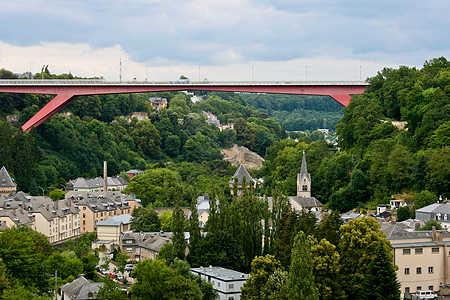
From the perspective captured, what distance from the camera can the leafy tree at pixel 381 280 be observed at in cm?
3953

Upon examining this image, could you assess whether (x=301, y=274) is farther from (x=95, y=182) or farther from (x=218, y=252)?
(x=95, y=182)

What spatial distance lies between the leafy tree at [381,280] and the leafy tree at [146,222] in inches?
1067

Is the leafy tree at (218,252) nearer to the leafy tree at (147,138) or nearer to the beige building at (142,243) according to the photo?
the beige building at (142,243)

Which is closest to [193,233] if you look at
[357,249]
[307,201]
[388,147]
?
[357,249]

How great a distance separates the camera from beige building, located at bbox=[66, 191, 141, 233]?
70.9 m

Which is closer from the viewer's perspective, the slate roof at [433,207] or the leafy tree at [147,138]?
the slate roof at [433,207]

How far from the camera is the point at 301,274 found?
3888cm

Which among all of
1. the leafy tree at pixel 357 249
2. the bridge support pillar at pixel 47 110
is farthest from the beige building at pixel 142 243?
the bridge support pillar at pixel 47 110

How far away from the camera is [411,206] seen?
55.6m

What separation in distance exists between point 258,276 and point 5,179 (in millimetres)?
38515

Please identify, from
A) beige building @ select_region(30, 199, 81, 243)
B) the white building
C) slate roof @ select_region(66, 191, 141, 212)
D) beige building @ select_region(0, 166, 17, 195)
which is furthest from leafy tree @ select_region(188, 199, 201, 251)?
beige building @ select_region(0, 166, 17, 195)

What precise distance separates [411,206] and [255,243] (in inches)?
461

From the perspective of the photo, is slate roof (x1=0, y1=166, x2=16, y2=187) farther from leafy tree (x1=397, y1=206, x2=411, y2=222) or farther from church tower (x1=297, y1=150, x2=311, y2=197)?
leafy tree (x1=397, y1=206, x2=411, y2=222)

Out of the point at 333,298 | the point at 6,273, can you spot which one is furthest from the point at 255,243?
the point at 6,273
